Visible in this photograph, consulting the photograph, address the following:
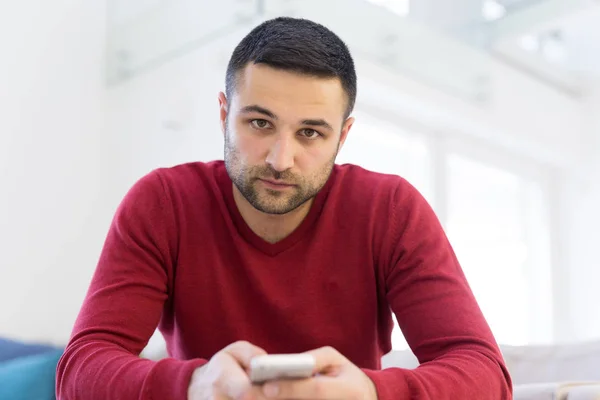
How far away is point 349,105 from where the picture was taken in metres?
1.42

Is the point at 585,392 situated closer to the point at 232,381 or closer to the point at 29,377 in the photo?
the point at 232,381

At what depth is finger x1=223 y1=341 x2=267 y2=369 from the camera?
97 cm

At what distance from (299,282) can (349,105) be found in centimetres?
33

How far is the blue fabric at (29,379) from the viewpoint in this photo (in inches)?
86.4

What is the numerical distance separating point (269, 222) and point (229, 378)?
51 centimetres

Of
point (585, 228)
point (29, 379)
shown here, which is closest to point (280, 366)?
point (29, 379)

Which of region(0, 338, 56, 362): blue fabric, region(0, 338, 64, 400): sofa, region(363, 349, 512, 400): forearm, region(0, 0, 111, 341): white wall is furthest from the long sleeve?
region(0, 0, 111, 341): white wall

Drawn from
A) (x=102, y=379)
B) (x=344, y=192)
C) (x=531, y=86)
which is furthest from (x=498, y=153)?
(x=102, y=379)

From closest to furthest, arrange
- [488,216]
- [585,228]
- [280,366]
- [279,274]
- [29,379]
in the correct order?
[280,366] < [279,274] < [29,379] < [488,216] < [585,228]

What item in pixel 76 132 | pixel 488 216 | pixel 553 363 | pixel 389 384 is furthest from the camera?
pixel 488 216

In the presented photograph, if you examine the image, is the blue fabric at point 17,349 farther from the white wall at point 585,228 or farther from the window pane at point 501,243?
the white wall at point 585,228

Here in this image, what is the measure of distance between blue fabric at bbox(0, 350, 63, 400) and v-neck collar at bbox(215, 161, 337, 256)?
106 cm

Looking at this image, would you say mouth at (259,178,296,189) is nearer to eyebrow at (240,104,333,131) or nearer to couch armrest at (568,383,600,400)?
eyebrow at (240,104,333,131)

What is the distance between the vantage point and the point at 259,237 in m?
1.43
